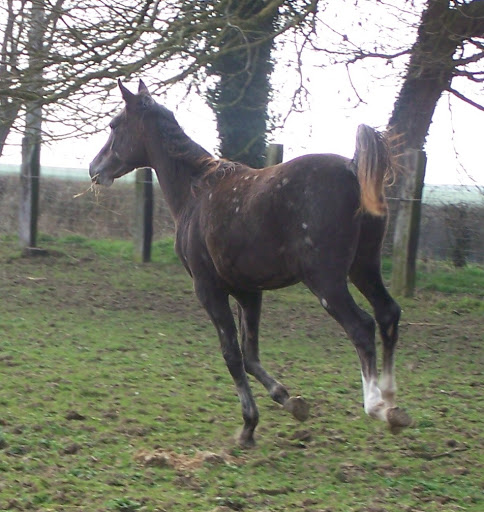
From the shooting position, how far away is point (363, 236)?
4961 millimetres

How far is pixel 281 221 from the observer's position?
4.86 meters

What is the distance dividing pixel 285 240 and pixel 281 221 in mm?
113

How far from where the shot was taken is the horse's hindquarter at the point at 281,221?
4.71 meters

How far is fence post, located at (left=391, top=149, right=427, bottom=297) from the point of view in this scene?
425 inches

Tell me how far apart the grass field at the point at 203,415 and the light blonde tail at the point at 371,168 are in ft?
4.76

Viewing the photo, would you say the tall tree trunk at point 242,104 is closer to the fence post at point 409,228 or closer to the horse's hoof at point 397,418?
the fence post at point 409,228

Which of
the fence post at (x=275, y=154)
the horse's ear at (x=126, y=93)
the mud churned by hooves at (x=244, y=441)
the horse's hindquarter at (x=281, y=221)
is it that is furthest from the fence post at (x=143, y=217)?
the mud churned by hooves at (x=244, y=441)

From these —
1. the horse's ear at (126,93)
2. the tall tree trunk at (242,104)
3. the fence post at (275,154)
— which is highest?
the tall tree trunk at (242,104)

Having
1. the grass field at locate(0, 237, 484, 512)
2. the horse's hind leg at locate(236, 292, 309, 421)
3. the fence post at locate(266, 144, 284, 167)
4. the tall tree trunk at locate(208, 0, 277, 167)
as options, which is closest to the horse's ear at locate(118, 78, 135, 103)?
the horse's hind leg at locate(236, 292, 309, 421)

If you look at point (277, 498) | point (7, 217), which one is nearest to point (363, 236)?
point (277, 498)

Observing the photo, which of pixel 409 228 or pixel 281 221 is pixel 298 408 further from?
pixel 409 228

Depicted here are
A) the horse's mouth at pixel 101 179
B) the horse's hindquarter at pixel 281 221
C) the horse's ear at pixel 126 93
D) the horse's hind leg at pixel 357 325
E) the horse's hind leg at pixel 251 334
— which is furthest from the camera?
the horse's mouth at pixel 101 179

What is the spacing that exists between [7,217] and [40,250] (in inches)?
131

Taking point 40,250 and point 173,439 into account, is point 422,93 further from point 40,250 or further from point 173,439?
point 173,439
